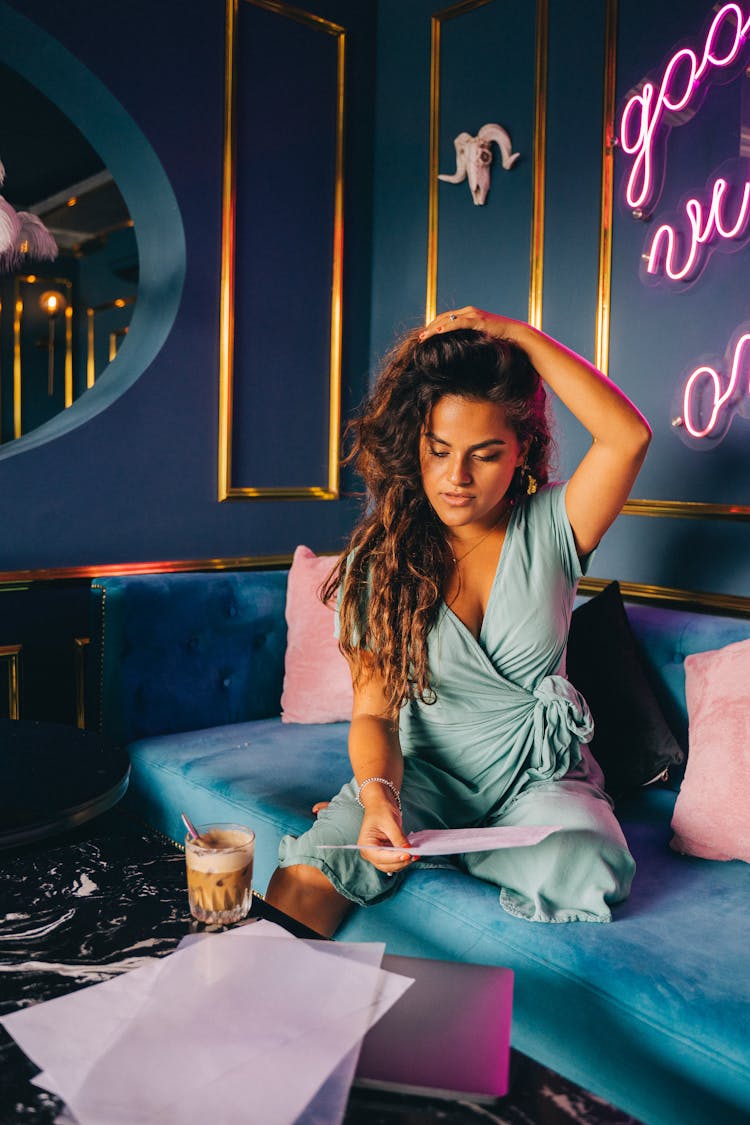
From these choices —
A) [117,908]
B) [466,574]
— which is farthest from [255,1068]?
[466,574]

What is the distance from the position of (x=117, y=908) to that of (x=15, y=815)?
0.29 m

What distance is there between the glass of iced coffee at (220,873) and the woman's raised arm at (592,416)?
991 mm

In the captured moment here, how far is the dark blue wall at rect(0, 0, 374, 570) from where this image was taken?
2.88 meters

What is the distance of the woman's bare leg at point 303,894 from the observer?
Answer: 1.67 metres

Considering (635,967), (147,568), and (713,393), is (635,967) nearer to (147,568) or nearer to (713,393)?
(713,393)

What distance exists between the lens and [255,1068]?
87 cm

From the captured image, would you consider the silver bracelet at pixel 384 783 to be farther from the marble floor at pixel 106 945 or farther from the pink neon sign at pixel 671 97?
the pink neon sign at pixel 671 97

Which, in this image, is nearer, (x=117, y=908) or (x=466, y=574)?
(x=117, y=908)

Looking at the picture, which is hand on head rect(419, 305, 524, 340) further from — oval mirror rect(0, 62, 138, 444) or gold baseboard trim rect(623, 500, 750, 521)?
oval mirror rect(0, 62, 138, 444)

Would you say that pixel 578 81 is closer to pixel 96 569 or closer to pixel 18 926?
pixel 96 569

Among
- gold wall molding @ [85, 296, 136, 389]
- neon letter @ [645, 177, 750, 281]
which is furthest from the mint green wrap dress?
gold wall molding @ [85, 296, 136, 389]

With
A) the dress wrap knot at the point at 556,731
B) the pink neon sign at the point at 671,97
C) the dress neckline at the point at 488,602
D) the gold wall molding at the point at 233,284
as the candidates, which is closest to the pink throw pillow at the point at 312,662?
the gold wall molding at the point at 233,284

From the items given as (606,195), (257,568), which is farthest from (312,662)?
(606,195)

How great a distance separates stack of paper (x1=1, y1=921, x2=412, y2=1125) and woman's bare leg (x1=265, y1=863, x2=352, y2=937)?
0.55 m
